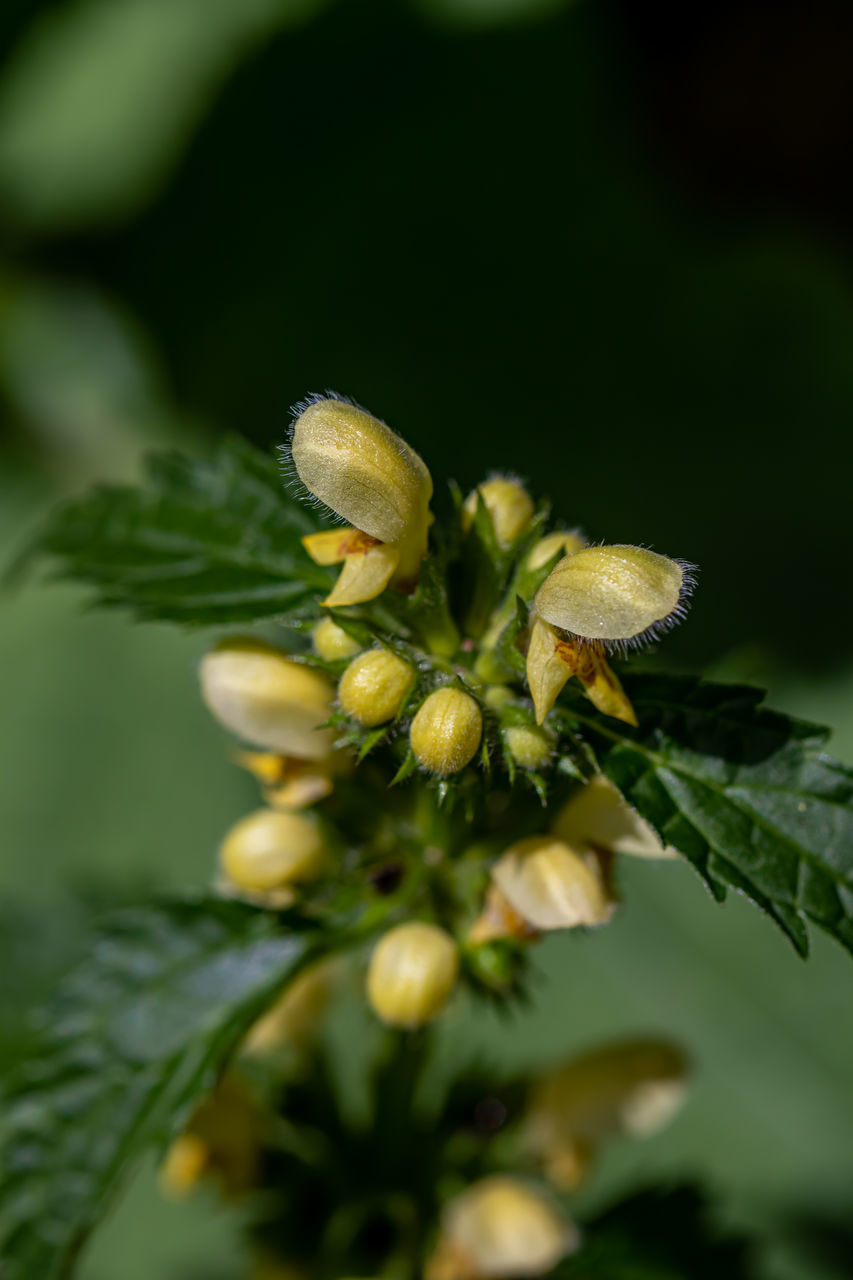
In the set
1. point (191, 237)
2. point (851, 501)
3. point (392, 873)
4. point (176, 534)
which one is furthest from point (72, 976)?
point (191, 237)

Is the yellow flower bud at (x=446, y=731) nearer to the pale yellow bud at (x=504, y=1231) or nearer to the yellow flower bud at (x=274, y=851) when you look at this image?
the yellow flower bud at (x=274, y=851)

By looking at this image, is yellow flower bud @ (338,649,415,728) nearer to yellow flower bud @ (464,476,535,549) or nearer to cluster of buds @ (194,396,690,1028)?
cluster of buds @ (194,396,690,1028)

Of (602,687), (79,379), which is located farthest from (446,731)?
(79,379)

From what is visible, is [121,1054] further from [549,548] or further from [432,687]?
[549,548]

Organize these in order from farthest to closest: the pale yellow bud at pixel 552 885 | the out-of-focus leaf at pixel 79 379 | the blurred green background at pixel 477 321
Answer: the out-of-focus leaf at pixel 79 379
the blurred green background at pixel 477 321
the pale yellow bud at pixel 552 885

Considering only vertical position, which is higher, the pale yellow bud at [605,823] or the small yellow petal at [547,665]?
the small yellow petal at [547,665]

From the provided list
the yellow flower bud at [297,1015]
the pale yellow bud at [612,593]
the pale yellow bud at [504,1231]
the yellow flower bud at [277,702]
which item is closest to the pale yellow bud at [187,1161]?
the yellow flower bud at [297,1015]

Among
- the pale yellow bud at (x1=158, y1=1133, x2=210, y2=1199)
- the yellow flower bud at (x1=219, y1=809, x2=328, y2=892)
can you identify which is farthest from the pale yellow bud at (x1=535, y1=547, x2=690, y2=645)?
the pale yellow bud at (x1=158, y1=1133, x2=210, y2=1199)
